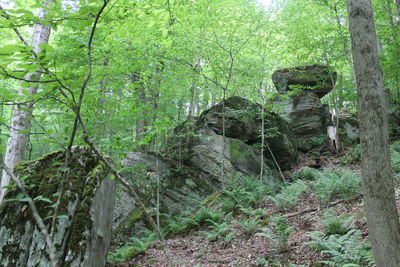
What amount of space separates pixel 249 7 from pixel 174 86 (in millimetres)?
3642

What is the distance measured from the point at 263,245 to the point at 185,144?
638cm

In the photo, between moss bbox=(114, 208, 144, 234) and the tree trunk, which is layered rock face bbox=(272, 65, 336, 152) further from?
the tree trunk

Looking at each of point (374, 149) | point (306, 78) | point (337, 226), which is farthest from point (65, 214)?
point (306, 78)

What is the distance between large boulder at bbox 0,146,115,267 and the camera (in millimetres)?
3297

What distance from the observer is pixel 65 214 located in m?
3.46

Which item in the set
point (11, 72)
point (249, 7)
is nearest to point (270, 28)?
point (249, 7)

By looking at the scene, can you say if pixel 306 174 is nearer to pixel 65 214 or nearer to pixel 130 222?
pixel 130 222

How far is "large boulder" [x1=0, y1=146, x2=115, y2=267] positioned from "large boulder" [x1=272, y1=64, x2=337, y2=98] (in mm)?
12475

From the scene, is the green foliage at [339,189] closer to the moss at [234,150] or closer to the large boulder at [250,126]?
the large boulder at [250,126]

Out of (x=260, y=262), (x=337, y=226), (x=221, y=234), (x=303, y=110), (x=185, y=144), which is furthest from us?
(x=303, y=110)

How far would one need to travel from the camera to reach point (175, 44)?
28.3ft

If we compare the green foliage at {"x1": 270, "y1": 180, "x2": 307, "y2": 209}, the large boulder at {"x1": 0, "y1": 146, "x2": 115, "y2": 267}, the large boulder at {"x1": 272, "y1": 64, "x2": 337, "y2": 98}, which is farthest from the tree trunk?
the large boulder at {"x1": 272, "y1": 64, "x2": 337, "y2": 98}

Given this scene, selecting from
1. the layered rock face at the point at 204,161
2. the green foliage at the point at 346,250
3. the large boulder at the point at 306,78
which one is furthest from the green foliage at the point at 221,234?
the large boulder at the point at 306,78

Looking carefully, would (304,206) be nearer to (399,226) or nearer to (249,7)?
(399,226)
